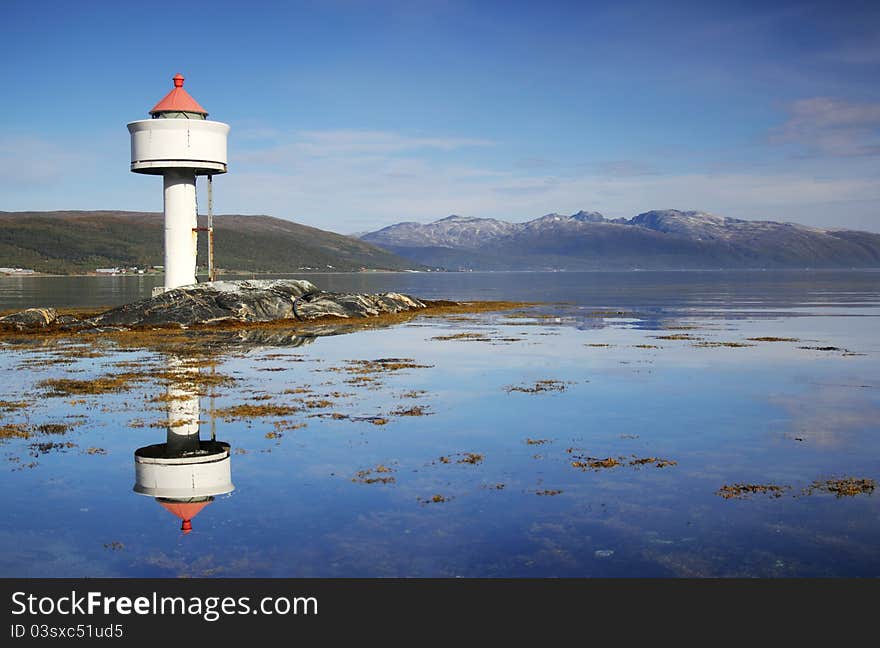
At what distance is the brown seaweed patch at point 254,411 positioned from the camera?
62.5 ft

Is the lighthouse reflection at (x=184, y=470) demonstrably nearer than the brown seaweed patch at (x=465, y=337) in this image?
Yes

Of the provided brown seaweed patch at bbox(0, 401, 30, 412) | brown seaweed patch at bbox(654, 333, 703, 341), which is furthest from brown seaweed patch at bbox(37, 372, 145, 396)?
brown seaweed patch at bbox(654, 333, 703, 341)

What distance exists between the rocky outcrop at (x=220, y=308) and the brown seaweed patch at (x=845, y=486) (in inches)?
1549

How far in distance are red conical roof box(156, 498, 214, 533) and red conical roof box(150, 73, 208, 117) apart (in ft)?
140

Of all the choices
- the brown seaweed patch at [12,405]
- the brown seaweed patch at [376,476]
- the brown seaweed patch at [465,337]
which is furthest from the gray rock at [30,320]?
the brown seaweed patch at [376,476]

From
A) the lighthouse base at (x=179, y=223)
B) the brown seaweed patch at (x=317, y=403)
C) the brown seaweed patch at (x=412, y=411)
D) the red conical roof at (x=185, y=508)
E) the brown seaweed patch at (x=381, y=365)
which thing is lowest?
the red conical roof at (x=185, y=508)

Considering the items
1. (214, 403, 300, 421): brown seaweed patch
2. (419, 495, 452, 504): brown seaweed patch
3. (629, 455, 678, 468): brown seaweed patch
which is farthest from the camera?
(214, 403, 300, 421): brown seaweed patch

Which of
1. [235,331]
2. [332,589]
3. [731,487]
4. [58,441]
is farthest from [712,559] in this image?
[235,331]

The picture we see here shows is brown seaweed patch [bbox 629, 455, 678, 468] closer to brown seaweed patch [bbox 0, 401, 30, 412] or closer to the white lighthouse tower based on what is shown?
brown seaweed patch [bbox 0, 401, 30, 412]

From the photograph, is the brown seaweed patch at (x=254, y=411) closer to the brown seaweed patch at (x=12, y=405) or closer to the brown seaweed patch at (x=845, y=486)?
the brown seaweed patch at (x=12, y=405)

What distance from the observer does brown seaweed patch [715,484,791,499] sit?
41.5 ft

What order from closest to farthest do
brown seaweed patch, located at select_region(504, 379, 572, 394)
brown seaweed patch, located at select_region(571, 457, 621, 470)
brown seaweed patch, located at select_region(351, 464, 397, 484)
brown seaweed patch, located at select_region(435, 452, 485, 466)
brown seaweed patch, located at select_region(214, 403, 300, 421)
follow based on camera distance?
brown seaweed patch, located at select_region(351, 464, 397, 484), brown seaweed patch, located at select_region(571, 457, 621, 470), brown seaweed patch, located at select_region(435, 452, 485, 466), brown seaweed patch, located at select_region(214, 403, 300, 421), brown seaweed patch, located at select_region(504, 379, 572, 394)

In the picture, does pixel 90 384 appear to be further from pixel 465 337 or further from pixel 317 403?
pixel 465 337

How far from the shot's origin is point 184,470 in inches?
552
